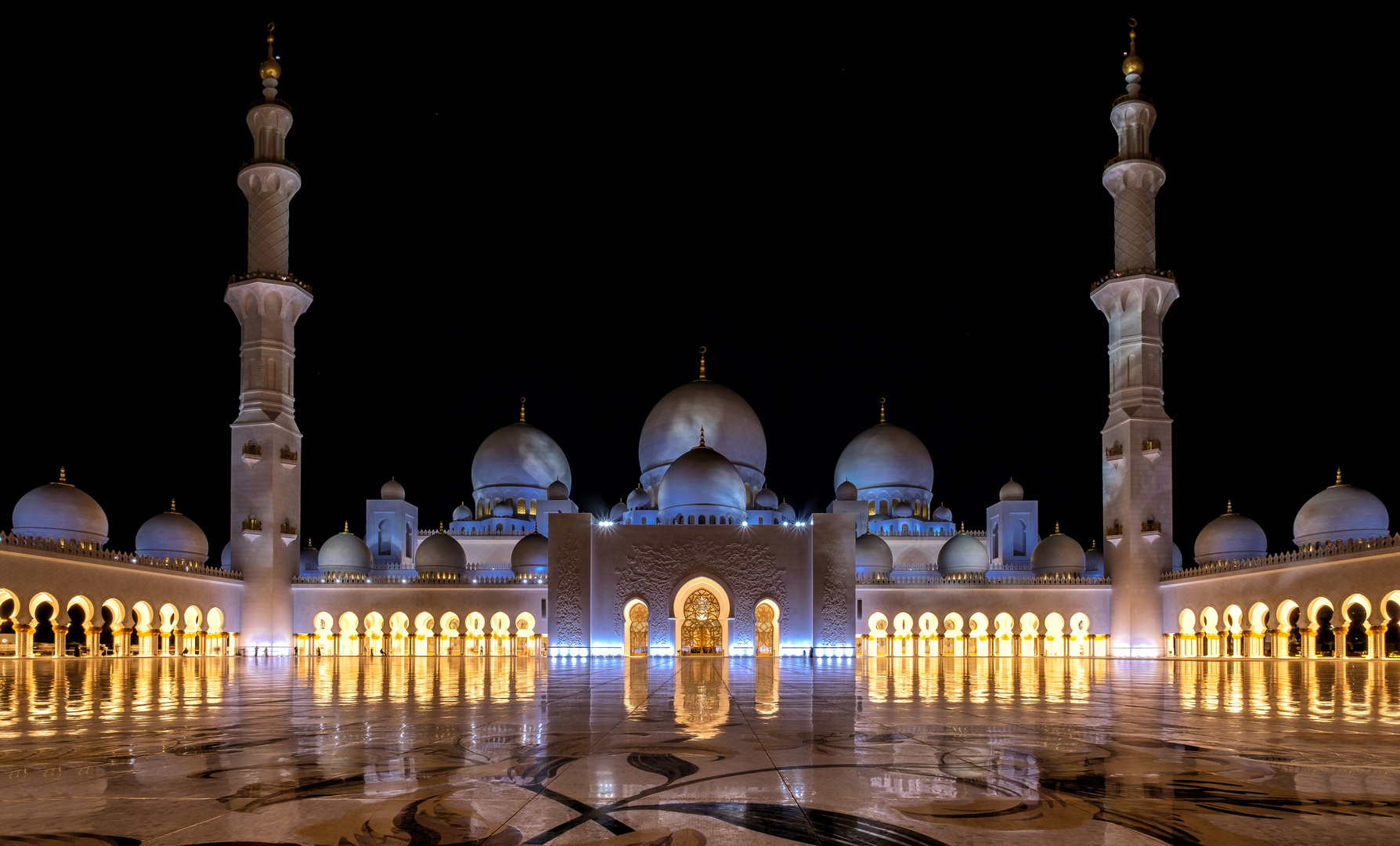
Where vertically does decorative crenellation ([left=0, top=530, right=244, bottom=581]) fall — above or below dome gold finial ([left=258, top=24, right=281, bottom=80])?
below

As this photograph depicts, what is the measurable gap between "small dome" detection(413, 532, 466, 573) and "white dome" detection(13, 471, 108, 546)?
8038 mm

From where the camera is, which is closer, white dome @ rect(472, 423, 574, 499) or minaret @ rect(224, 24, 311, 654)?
minaret @ rect(224, 24, 311, 654)

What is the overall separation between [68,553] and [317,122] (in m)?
13.5

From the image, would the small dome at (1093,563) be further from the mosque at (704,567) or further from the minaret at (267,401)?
the minaret at (267,401)

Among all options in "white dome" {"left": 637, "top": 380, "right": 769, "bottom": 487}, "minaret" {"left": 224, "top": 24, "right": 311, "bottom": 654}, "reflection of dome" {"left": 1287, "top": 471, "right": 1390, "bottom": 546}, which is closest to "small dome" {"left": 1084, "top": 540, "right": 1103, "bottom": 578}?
"reflection of dome" {"left": 1287, "top": 471, "right": 1390, "bottom": 546}

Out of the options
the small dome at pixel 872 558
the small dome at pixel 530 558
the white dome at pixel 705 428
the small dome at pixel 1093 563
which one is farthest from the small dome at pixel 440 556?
the small dome at pixel 1093 563

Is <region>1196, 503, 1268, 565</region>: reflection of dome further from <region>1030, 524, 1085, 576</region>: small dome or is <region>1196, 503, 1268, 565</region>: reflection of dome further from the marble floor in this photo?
the marble floor

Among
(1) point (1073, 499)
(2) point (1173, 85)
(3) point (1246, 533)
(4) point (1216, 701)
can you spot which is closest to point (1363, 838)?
(4) point (1216, 701)

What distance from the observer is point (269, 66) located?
28.3 meters

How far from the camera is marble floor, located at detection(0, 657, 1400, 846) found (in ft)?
7.67

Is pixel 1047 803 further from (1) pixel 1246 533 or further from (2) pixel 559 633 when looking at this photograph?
(1) pixel 1246 533

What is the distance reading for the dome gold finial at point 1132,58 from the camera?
28250mm

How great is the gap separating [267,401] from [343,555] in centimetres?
559

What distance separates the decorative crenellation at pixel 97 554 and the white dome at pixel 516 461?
920cm
